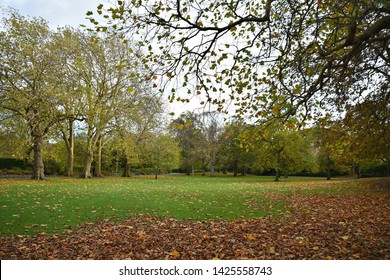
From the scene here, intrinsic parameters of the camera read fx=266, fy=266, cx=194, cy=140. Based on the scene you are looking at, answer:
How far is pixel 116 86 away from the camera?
2809cm

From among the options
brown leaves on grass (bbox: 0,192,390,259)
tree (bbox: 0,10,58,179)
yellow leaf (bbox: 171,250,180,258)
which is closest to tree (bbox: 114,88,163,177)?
tree (bbox: 0,10,58,179)

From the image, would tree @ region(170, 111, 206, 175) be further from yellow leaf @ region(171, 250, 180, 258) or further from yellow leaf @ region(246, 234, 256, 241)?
yellow leaf @ region(171, 250, 180, 258)

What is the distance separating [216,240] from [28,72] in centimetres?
2292

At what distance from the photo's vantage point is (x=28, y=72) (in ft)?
73.0

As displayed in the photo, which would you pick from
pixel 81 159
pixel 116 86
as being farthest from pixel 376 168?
pixel 81 159

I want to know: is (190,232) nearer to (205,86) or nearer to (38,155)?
(205,86)

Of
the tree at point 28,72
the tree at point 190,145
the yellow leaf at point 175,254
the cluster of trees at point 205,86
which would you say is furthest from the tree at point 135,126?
the yellow leaf at point 175,254

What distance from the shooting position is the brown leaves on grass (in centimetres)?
544

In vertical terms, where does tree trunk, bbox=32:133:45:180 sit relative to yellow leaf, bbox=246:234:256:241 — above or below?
above

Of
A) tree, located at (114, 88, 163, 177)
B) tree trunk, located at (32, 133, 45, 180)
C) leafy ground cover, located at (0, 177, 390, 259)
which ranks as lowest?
leafy ground cover, located at (0, 177, 390, 259)

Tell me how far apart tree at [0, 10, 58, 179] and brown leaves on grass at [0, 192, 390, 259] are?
58.1 ft

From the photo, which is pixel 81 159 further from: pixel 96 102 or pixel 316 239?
pixel 316 239

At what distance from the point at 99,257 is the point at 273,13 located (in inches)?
344

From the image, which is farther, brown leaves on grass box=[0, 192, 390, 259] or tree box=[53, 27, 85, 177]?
tree box=[53, 27, 85, 177]
